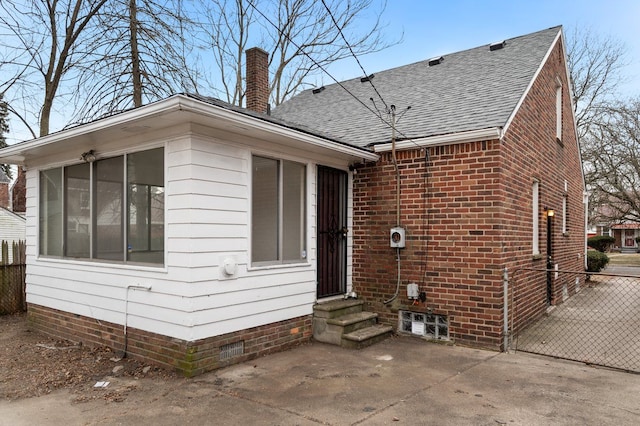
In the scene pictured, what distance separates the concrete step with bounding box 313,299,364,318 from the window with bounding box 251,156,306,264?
0.75 m

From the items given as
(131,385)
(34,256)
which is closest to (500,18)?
(131,385)

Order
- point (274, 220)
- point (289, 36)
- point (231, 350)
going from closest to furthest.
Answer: point (231, 350) < point (274, 220) < point (289, 36)

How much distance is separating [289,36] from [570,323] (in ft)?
43.4

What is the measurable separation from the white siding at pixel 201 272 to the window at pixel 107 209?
0.68 ft

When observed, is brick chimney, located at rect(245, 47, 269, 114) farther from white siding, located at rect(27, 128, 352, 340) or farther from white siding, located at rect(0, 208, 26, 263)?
white siding, located at rect(0, 208, 26, 263)

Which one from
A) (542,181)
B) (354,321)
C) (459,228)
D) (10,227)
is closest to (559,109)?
(542,181)

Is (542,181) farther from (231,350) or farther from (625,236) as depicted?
(625,236)

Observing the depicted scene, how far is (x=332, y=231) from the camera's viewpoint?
648 centimetres

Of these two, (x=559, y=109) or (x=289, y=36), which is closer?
(x=559, y=109)

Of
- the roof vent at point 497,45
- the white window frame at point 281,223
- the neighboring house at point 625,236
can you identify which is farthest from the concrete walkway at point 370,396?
the neighboring house at point 625,236

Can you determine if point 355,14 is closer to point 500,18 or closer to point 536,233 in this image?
point 500,18

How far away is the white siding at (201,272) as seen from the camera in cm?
447

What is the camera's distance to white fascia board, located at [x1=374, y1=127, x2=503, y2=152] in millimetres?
5344

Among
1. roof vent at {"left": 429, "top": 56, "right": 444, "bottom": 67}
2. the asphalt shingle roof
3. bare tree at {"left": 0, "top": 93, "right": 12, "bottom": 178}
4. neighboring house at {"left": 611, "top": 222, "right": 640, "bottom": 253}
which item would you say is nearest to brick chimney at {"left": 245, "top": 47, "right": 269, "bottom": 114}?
the asphalt shingle roof
